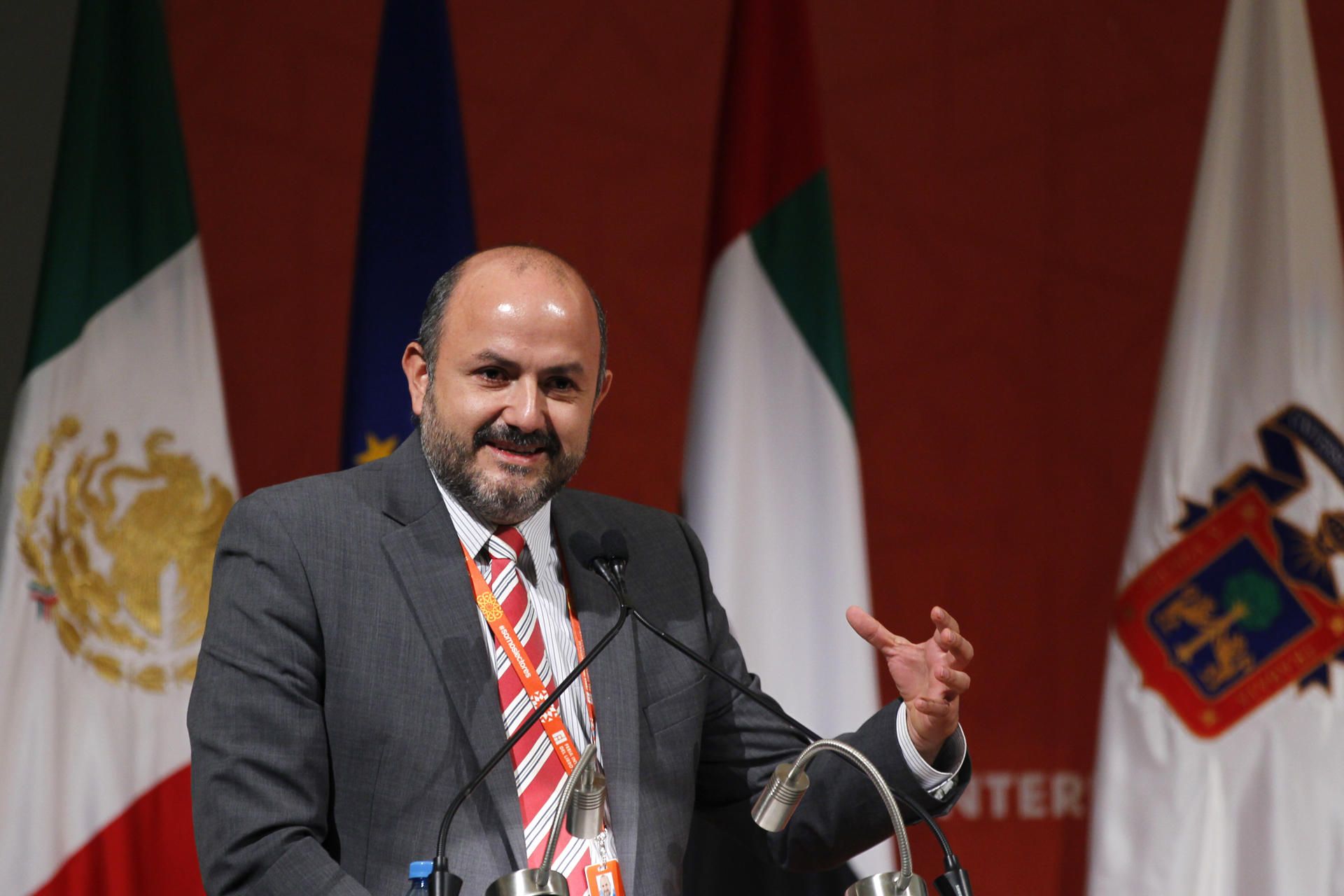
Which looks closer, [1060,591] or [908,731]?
[908,731]

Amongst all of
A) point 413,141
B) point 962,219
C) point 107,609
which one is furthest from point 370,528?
point 962,219

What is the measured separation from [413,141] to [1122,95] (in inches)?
84.1

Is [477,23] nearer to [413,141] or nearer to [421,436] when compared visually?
[413,141]

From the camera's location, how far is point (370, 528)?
1820mm

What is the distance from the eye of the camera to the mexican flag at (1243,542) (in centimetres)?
315

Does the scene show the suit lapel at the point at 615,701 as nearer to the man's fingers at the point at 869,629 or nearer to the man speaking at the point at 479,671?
the man speaking at the point at 479,671

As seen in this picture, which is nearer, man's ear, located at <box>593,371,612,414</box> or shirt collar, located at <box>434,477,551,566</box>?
shirt collar, located at <box>434,477,551,566</box>

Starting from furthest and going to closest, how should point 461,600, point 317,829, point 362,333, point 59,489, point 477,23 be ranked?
point 477,23 → point 362,333 → point 59,489 → point 461,600 → point 317,829

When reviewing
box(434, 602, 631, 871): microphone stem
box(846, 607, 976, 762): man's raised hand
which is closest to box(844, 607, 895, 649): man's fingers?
box(846, 607, 976, 762): man's raised hand

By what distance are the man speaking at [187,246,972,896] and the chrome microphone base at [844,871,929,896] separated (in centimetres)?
36

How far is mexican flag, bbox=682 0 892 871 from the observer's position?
3.10 m

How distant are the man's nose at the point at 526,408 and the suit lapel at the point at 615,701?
0.21 metres

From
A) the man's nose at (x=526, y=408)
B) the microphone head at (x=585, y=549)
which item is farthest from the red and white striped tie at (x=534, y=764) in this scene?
the man's nose at (x=526, y=408)

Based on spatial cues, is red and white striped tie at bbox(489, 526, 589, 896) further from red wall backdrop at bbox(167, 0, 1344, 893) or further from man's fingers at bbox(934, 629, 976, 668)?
red wall backdrop at bbox(167, 0, 1344, 893)
